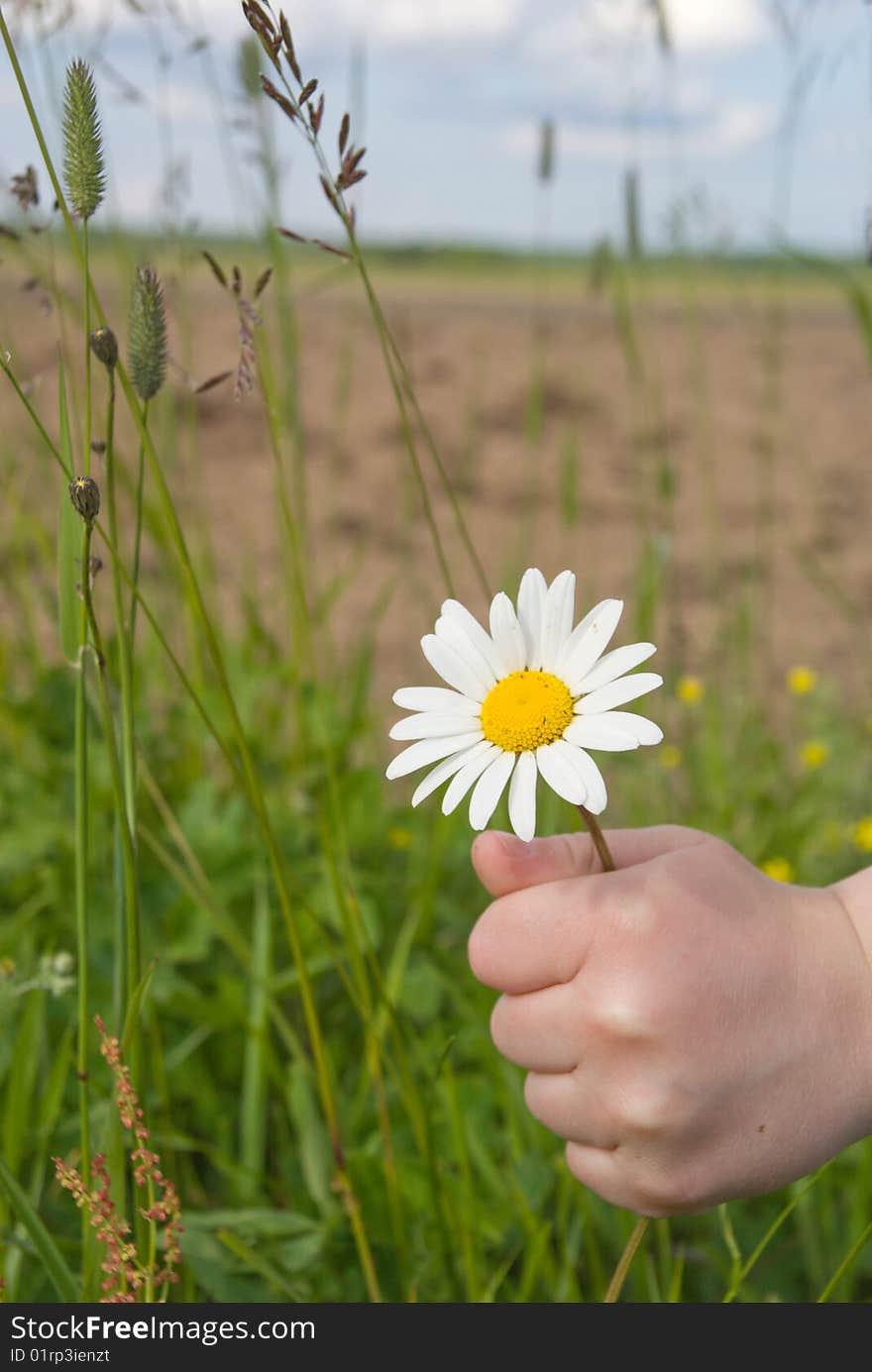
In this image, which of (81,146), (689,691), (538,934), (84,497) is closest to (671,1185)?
(538,934)

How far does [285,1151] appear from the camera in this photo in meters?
0.97

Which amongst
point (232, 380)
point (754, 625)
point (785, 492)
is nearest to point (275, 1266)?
point (232, 380)

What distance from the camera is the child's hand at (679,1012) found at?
53cm

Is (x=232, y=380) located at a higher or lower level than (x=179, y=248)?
lower

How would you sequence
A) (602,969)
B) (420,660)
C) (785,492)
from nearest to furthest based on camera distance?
1. (602,969)
2. (420,660)
3. (785,492)

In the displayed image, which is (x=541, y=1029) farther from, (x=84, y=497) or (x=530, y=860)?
(x=84, y=497)

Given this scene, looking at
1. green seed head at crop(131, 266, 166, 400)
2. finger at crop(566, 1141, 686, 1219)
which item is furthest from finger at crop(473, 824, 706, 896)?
green seed head at crop(131, 266, 166, 400)

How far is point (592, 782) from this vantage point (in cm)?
44

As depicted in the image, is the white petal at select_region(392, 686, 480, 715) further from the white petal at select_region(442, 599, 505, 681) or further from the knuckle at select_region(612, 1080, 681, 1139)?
the knuckle at select_region(612, 1080, 681, 1139)

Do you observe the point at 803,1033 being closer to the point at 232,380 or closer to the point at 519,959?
the point at 519,959

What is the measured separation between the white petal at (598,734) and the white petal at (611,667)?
0.05ft

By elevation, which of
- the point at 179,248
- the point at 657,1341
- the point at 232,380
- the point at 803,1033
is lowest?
the point at 657,1341

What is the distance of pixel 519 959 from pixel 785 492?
3.26 m

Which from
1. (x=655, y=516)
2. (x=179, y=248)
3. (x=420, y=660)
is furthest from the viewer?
(x=655, y=516)
